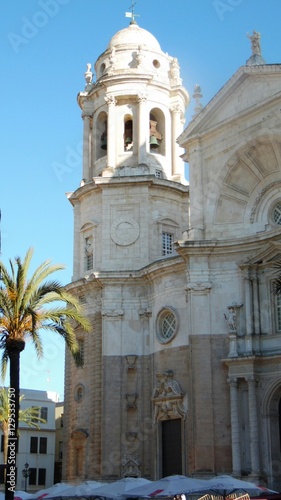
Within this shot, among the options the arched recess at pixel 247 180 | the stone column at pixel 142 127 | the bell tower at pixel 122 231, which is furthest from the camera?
the stone column at pixel 142 127

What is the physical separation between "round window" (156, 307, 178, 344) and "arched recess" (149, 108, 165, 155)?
1105 centimetres

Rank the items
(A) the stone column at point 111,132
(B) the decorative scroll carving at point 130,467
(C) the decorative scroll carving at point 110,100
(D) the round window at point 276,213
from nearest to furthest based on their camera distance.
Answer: (D) the round window at point 276,213, (B) the decorative scroll carving at point 130,467, (A) the stone column at point 111,132, (C) the decorative scroll carving at point 110,100

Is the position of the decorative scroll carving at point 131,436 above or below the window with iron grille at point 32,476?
above

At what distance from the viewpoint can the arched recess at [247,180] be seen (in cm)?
3697

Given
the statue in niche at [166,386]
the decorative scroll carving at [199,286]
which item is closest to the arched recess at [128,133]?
the decorative scroll carving at [199,286]

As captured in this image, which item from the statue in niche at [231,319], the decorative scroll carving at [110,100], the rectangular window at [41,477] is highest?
the decorative scroll carving at [110,100]

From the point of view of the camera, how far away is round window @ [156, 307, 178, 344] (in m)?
38.9

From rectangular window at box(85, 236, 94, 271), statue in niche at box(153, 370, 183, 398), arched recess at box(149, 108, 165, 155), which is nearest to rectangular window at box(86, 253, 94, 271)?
rectangular window at box(85, 236, 94, 271)

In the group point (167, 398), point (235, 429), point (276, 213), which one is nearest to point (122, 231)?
point (276, 213)

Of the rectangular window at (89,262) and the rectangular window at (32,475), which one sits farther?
the rectangular window at (32,475)

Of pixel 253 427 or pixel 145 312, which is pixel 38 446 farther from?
pixel 253 427

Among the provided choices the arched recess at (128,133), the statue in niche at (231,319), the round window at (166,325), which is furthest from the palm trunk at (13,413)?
the arched recess at (128,133)

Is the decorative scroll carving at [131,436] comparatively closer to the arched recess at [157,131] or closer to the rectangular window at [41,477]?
the arched recess at [157,131]

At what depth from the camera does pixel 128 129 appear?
46.6 m
